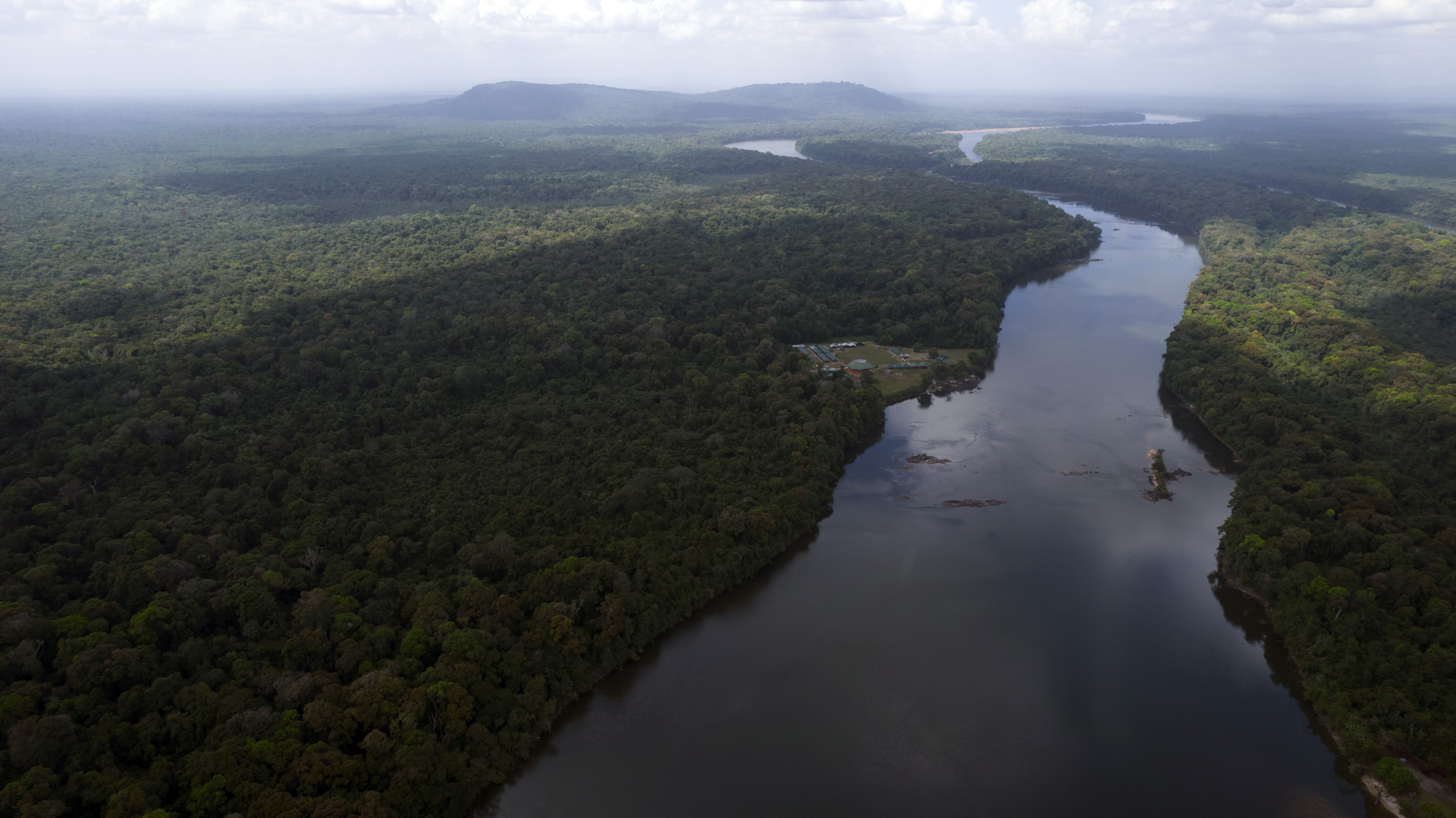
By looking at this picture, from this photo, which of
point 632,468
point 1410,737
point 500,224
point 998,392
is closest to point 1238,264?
point 998,392

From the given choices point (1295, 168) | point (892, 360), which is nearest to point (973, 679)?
point (892, 360)

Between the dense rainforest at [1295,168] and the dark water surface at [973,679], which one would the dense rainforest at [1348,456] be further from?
the dense rainforest at [1295,168]

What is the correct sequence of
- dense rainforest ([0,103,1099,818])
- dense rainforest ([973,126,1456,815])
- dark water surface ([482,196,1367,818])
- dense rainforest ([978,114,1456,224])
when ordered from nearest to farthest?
dense rainforest ([0,103,1099,818]) < dark water surface ([482,196,1367,818]) < dense rainforest ([973,126,1456,815]) < dense rainforest ([978,114,1456,224])

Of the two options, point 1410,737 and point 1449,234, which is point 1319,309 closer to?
point 1410,737

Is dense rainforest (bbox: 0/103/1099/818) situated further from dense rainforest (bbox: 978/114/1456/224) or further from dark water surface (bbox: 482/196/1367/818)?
dense rainforest (bbox: 978/114/1456/224)

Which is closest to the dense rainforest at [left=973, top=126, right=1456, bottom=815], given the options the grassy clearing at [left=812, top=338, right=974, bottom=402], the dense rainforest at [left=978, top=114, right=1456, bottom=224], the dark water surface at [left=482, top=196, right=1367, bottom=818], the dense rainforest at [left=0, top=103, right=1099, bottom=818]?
the dark water surface at [left=482, top=196, right=1367, bottom=818]
